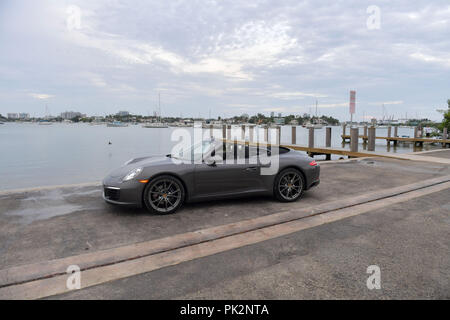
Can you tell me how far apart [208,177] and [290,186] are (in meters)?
1.65

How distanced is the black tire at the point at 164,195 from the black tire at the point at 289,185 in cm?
181

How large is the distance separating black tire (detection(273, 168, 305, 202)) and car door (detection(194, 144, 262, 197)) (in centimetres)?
38

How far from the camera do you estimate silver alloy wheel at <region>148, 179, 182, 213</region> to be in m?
4.96

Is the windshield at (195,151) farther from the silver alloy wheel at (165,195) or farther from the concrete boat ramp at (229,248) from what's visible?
the concrete boat ramp at (229,248)

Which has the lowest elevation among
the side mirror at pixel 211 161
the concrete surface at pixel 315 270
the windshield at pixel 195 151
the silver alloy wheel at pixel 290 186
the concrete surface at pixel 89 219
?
the concrete surface at pixel 315 270

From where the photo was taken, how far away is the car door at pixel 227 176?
17.4 feet

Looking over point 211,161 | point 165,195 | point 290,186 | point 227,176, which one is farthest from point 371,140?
point 165,195

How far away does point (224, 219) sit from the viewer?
4785 mm

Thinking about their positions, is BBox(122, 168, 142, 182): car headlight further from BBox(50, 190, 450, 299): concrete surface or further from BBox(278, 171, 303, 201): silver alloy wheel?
BBox(278, 171, 303, 201): silver alloy wheel

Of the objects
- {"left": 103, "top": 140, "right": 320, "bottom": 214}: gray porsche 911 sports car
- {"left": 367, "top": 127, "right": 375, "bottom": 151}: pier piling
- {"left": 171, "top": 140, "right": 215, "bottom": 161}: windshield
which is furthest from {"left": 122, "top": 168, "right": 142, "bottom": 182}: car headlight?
{"left": 367, "top": 127, "right": 375, "bottom": 151}: pier piling

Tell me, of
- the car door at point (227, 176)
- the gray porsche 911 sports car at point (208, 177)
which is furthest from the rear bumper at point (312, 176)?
the car door at point (227, 176)

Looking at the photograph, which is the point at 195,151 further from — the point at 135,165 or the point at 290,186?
the point at 290,186

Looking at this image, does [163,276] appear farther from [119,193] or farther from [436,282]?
[436,282]
